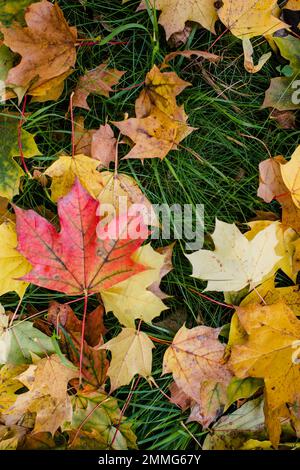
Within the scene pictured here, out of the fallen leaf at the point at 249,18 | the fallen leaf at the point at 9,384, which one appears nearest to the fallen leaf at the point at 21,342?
the fallen leaf at the point at 9,384

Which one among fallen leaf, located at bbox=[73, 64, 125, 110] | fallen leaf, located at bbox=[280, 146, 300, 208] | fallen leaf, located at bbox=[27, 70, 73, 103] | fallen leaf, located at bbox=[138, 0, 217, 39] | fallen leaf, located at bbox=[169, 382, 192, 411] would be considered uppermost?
fallen leaf, located at bbox=[138, 0, 217, 39]

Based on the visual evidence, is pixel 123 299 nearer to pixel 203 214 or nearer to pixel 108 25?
pixel 203 214

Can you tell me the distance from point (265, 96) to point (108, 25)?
514 millimetres

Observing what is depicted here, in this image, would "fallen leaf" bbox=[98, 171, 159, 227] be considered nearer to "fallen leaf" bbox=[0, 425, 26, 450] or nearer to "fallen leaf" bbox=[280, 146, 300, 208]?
"fallen leaf" bbox=[280, 146, 300, 208]

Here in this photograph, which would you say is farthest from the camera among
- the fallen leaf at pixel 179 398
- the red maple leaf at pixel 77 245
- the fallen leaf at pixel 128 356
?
the fallen leaf at pixel 179 398

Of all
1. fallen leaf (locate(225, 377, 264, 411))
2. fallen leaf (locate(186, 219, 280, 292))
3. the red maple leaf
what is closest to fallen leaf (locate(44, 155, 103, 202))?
the red maple leaf

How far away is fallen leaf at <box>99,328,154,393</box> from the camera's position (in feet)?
4.62

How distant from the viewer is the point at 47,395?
1.43m

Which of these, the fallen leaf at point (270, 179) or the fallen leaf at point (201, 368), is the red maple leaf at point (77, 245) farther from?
the fallen leaf at point (270, 179)

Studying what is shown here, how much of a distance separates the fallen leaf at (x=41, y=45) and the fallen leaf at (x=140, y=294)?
56cm

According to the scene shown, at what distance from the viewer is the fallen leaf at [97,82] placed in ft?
4.99

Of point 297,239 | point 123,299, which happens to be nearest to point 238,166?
point 297,239

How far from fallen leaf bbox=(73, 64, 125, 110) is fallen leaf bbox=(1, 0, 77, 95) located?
3.4 inches

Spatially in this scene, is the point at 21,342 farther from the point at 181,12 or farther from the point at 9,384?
the point at 181,12
